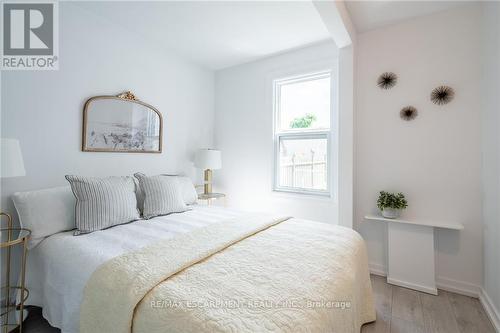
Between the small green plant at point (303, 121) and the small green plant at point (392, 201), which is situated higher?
the small green plant at point (303, 121)

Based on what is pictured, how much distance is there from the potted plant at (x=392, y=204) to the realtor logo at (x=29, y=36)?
3.33 m

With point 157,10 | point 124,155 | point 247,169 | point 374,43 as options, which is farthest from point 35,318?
point 374,43

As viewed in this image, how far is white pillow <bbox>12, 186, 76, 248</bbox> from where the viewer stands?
5.56 ft

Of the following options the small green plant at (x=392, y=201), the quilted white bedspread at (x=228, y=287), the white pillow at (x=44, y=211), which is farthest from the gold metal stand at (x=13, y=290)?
the small green plant at (x=392, y=201)

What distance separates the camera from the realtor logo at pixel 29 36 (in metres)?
1.85

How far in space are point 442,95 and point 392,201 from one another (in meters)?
1.11

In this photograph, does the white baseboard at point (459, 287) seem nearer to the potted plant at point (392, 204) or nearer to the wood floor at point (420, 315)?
the wood floor at point (420, 315)

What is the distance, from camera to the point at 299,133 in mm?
3148

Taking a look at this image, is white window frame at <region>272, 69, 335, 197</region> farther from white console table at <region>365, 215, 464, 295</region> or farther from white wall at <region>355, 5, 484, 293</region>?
white console table at <region>365, 215, 464, 295</region>

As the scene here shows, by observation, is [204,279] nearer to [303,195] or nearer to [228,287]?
[228,287]

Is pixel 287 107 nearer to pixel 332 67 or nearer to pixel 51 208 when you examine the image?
pixel 332 67

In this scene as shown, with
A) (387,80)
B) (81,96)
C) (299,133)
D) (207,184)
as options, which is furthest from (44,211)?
(387,80)

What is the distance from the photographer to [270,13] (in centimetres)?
231

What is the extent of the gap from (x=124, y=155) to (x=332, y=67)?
8.66 ft
